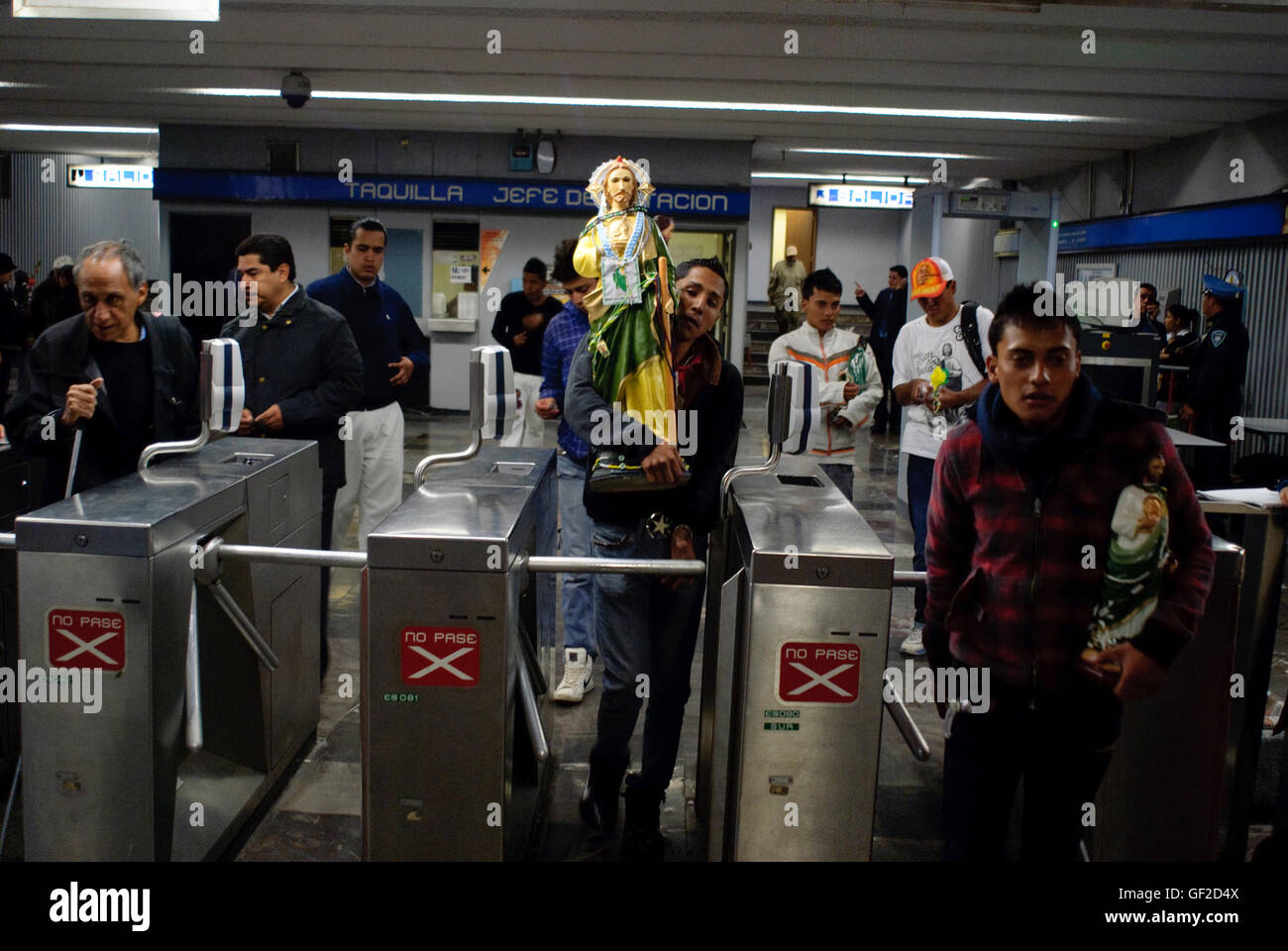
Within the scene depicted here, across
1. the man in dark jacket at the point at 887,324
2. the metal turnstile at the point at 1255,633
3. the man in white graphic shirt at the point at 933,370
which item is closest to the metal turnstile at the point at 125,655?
the metal turnstile at the point at 1255,633

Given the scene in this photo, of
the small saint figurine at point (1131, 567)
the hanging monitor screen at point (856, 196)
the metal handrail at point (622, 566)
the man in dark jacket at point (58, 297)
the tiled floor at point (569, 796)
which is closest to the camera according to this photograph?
the small saint figurine at point (1131, 567)

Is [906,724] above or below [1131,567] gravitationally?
below

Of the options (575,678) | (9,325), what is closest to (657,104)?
(9,325)

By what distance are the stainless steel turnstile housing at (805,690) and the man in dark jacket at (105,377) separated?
1.77 m

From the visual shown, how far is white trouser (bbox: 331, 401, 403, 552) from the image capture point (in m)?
4.16

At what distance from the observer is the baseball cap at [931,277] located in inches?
159

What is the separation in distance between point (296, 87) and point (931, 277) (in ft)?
16.7

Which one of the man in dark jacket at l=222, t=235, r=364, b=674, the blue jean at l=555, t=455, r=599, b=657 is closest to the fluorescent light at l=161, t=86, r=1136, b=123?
the man in dark jacket at l=222, t=235, r=364, b=674

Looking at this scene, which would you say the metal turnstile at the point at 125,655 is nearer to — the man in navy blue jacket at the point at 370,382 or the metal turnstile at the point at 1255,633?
the man in navy blue jacket at the point at 370,382

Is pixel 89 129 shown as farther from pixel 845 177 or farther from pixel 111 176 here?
pixel 845 177

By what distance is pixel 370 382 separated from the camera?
418 cm

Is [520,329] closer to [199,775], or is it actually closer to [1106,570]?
[199,775]

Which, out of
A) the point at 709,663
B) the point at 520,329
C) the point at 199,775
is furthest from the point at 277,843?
the point at 520,329
